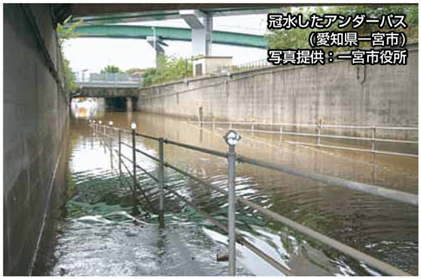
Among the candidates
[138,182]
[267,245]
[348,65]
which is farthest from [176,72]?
[267,245]

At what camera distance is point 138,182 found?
902 centimetres

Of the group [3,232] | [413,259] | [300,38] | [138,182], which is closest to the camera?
[3,232]

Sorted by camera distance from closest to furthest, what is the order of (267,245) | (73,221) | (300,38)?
(267,245) < (73,221) < (300,38)

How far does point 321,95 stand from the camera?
811 inches

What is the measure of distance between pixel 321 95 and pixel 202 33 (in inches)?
1344

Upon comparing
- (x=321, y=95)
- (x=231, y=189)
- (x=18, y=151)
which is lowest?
(x=231, y=189)

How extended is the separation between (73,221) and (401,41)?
1367 centimetres

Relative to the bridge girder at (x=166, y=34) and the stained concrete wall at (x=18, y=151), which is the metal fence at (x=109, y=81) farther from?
the stained concrete wall at (x=18, y=151)

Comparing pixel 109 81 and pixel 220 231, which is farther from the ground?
pixel 109 81

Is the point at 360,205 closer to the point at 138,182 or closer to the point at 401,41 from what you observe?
the point at 138,182

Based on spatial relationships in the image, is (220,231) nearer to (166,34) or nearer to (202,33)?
(202,33)

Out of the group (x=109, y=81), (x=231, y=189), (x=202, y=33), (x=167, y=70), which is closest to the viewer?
(x=231, y=189)

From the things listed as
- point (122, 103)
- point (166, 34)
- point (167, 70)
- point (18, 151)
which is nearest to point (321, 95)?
point (18, 151)

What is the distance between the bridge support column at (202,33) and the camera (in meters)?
50.9
